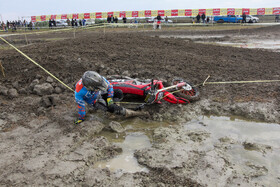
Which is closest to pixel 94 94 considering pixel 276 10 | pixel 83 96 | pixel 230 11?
pixel 83 96

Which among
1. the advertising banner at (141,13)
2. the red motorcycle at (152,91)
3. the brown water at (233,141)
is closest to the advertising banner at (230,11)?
the advertising banner at (141,13)

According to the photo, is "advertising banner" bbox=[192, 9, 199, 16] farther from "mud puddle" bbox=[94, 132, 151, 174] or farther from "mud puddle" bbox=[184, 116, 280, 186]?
"mud puddle" bbox=[94, 132, 151, 174]

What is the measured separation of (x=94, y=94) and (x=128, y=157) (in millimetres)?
1974

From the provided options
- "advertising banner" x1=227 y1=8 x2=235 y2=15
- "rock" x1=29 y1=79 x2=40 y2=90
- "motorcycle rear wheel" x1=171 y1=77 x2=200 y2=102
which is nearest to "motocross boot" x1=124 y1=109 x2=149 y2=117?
"motorcycle rear wheel" x1=171 y1=77 x2=200 y2=102

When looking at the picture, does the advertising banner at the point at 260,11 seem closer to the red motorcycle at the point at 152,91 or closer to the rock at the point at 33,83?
the red motorcycle at the point at 152,91

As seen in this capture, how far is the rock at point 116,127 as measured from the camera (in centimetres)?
506

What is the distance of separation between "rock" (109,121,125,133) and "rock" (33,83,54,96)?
2894 millimetres

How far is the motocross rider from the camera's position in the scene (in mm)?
4841

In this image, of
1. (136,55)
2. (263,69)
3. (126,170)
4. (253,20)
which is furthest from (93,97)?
(253,20)

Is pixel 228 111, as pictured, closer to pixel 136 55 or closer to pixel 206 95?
pixel 206 95

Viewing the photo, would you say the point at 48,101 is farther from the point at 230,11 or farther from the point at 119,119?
the point at 230,11

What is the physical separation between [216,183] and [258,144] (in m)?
1.59

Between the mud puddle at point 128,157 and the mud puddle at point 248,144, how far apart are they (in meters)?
1.17

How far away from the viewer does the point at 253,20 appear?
32500 mm
